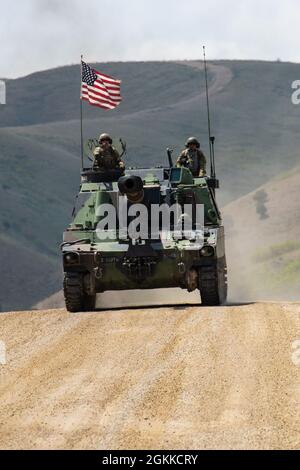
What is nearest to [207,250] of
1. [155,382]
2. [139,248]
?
[139,248]

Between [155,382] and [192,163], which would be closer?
[155,382]

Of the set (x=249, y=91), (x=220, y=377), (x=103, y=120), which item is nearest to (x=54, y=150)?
(x=103, y=120)

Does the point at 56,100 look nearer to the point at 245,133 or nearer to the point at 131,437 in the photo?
the point at 245,133

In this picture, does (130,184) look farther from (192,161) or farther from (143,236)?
(192,161)

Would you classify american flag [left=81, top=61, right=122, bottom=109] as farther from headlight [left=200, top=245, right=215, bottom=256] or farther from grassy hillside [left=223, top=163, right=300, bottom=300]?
grassy hillside [left=223, top=163, right=300, bottom=300]

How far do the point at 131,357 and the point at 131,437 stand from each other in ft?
14.3

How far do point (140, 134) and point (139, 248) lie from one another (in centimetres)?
13236

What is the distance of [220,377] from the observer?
1177 cm

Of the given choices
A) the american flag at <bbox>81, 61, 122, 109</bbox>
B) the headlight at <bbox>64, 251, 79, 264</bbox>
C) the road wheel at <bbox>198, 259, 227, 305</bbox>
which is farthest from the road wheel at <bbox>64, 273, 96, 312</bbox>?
the american flag at <bbox>81, 61, 122, 109</bbox>

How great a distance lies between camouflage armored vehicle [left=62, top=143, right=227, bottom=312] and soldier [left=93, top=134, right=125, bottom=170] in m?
Answer: 1.05

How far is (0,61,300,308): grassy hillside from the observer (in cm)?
11069

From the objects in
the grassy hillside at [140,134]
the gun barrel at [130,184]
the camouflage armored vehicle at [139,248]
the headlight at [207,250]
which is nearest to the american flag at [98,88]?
the camouflage armored vehicle at [139,248]

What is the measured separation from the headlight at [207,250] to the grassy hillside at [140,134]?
68.3 metres

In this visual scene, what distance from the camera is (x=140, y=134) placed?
15200 cm
